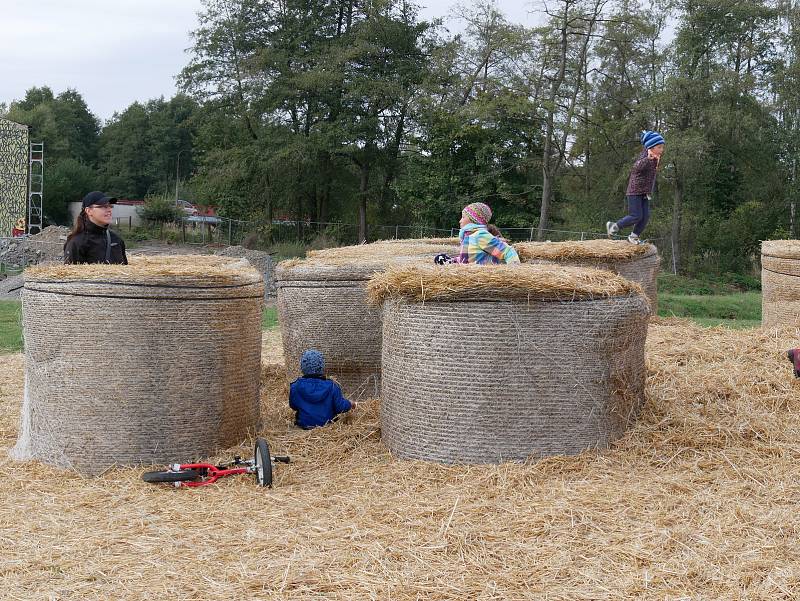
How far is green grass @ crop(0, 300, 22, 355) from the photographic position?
12.8 m

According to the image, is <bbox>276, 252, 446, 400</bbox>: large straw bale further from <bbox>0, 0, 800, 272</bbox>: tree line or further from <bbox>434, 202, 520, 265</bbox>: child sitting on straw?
<bbox>0, 0, 800, 272</bbox>: tree line

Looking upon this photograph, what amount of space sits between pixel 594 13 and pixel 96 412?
28.9 m

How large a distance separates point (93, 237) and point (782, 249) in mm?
8028

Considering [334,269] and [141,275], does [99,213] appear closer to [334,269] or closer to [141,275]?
[141,275]

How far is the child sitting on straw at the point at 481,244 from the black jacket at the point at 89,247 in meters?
2.80

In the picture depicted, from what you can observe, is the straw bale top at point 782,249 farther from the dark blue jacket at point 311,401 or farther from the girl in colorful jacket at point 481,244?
the dark blue jacket at point 311,401

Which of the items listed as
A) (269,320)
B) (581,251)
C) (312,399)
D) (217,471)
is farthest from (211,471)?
(269,320)

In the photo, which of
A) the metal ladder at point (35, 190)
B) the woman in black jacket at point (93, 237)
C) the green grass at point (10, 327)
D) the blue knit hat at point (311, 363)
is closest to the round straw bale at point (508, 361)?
the blue knit hat at point (311, 363)

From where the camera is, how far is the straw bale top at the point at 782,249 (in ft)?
34.3

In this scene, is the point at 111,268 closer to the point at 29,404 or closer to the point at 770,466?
the point at 29,404

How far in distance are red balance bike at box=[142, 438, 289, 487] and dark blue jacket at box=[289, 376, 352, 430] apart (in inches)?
42.5

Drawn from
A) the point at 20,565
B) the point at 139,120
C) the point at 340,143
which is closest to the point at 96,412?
the point at 20,565

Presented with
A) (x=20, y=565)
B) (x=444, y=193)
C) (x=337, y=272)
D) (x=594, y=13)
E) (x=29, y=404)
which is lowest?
(x=20, y=565)

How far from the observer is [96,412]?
592cm
